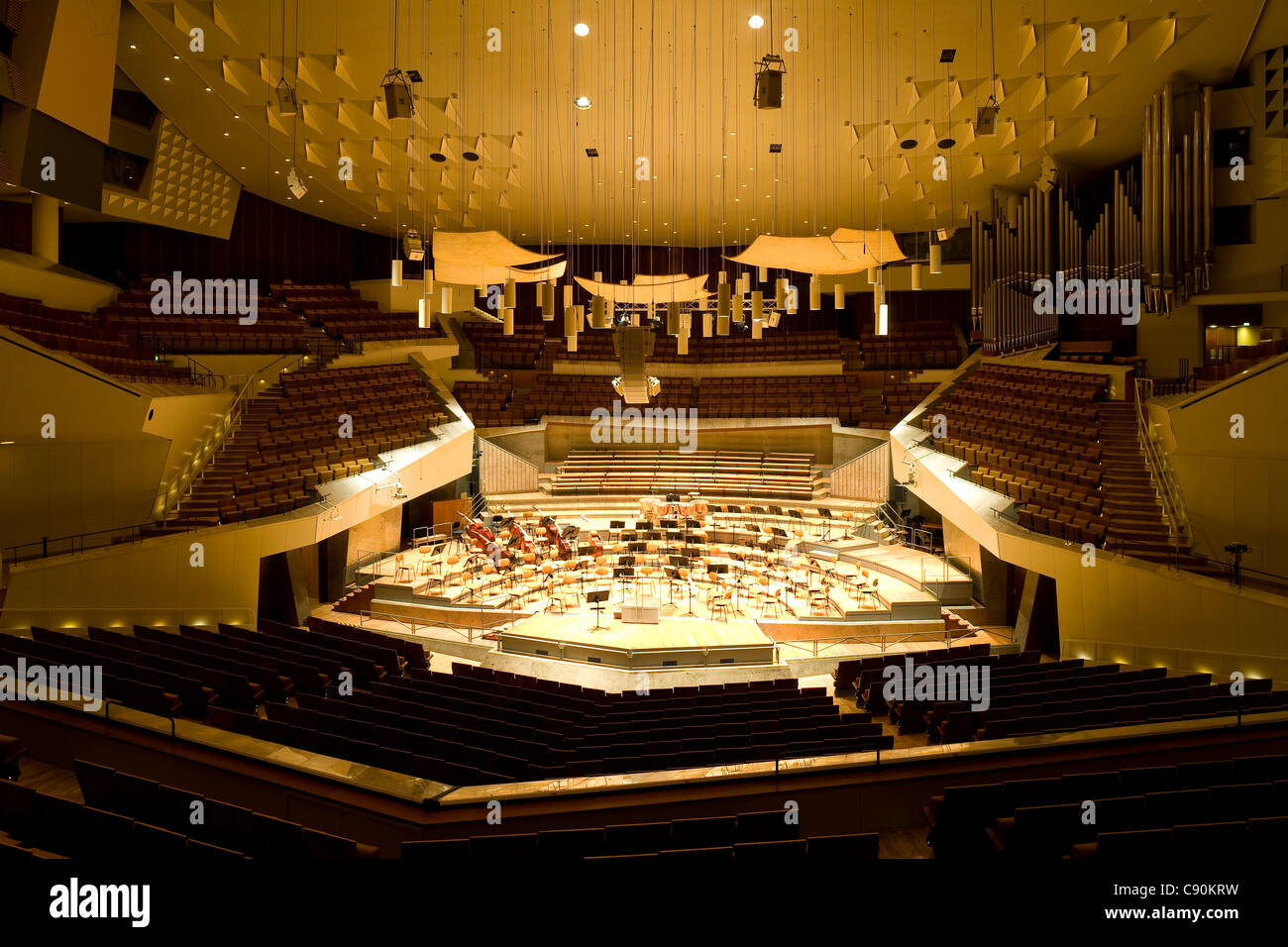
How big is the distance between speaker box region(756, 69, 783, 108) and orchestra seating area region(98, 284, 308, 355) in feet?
39.9

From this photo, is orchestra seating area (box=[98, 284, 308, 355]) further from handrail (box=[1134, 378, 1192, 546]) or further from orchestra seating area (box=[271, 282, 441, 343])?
handrail (box=[1134, 378, 1192, 546])

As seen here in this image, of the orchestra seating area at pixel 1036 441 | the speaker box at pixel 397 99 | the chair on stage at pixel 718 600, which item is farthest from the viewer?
the chair on stage at pixel 718 600

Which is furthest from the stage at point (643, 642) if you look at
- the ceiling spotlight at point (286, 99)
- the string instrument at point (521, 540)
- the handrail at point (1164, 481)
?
the ceiling spotlight at point (286, 99)

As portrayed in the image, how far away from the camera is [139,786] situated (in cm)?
343

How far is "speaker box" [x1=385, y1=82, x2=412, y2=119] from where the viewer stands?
21.1 feet

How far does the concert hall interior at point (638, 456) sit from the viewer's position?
3.86 m

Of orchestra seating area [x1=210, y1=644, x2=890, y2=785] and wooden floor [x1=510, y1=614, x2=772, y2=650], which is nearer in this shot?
orchestra seating area [x1=210, y1=644, x2=890, y2=785]

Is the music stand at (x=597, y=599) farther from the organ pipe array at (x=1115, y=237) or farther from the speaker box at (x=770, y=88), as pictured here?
the organ pipe array at (x=1115, y=237)

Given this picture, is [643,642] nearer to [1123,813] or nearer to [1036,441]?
[1123,813]

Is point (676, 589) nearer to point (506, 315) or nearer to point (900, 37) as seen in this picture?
point (506, 315)

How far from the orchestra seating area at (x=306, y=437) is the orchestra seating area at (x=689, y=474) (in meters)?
3.61

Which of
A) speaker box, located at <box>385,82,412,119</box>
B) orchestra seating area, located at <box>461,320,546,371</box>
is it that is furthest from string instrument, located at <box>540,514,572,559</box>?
orchestra seating area, located at <box>461,320,546,371</box>

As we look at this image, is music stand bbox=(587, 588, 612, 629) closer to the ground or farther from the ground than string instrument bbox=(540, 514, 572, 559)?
closer to the ground

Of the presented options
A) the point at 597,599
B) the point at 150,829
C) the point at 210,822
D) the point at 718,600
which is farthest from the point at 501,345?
the point at 150,829
